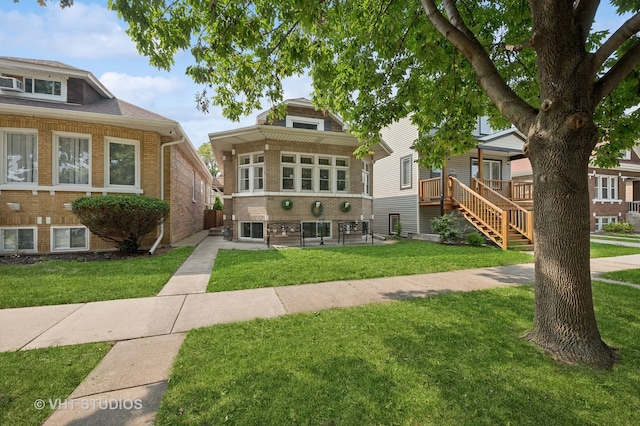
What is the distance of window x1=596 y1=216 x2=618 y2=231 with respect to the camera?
18755 mm

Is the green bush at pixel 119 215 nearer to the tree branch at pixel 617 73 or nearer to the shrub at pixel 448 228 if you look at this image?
the tree branch at pixel 617 73

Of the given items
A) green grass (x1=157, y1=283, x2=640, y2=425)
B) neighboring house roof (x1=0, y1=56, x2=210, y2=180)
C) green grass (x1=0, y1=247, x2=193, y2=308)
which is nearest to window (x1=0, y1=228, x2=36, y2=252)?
green grass (x1=0, y1=247, x2=193, y2=308)

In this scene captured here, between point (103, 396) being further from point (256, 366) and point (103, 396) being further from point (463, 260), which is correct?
point (463, 260)

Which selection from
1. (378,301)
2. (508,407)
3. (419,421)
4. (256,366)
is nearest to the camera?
(419,421)

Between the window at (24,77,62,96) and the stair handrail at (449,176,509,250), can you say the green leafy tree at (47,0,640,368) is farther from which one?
the window at (24,77,62,96)

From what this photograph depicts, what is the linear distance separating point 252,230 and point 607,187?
24186 mm

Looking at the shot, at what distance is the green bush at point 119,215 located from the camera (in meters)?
7.29

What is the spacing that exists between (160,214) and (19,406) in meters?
6.93

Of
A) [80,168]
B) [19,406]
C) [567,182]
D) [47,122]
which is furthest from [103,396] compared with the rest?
[47,122]

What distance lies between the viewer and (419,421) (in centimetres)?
192

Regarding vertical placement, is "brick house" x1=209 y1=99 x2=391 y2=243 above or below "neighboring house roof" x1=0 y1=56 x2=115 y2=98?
below

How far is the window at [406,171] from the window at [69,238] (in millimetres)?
14127

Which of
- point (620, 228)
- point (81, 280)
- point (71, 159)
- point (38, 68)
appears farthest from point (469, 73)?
point (620, 228)

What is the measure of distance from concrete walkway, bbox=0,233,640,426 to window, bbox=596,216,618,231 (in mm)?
17628
